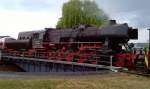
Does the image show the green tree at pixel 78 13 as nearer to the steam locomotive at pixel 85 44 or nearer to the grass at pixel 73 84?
the steam locomotive at pixel 85 44

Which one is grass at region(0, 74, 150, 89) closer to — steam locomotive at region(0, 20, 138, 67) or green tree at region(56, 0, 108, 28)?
steam locomotive at region(0, 20, 138, 67)

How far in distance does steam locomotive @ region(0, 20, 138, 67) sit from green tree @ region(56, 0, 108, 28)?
32458 mm

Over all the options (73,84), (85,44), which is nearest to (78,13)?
(85,44)

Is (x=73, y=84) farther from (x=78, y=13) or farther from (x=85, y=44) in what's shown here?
(x=78, y=13)

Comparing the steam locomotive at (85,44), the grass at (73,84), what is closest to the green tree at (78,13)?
the steam locomotive at (85,44)

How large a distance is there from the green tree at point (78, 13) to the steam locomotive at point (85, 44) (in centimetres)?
3246

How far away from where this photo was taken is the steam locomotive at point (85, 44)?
27.4m

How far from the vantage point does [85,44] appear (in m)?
30.8

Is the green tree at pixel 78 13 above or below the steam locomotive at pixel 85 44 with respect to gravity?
above

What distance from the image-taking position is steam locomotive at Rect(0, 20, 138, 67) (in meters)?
27.4

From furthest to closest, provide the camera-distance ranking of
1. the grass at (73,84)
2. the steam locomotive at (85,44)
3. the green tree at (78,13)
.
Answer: the green tree at (78,13), the steam locomotive at (85,44), the grass at (73,84)

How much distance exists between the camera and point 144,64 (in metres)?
25.0

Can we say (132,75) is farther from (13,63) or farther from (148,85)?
(13,63)

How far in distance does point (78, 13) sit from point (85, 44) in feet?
150
